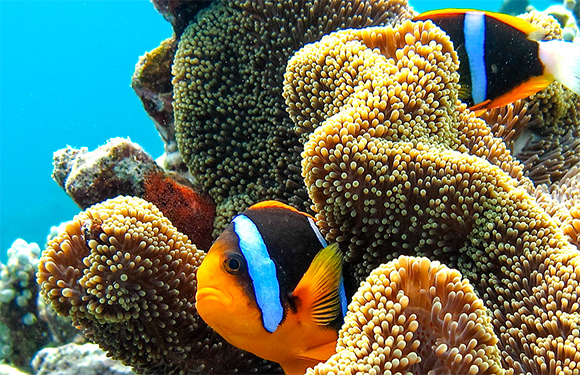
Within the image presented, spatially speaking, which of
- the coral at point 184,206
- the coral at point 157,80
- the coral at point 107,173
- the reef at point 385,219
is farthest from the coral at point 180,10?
the coral at point 184,206

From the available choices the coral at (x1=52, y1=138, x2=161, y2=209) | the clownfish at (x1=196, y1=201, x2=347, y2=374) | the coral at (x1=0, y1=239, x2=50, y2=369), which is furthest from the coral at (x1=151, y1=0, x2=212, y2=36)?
the coral at (x1=0, y1=239, x2=50, y2=369)

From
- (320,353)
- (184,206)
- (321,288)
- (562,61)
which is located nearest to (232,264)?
(321,288)

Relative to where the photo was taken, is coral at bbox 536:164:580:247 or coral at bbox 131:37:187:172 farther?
coral at bbox 131:37:187:172

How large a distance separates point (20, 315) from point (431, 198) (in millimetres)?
3358

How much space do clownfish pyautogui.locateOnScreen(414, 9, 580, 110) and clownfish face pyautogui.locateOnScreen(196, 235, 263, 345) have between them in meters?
1.09

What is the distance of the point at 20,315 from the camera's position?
3.27 m

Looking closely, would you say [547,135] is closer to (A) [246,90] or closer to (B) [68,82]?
(A) [246,90]

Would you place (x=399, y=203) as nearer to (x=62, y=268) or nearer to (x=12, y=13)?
(x=62, y=268)

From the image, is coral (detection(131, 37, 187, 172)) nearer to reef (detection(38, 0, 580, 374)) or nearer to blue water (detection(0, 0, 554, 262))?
reef (detection(38, 0, 580, 374))

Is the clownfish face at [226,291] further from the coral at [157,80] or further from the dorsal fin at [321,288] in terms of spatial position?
the coral at [157,80]

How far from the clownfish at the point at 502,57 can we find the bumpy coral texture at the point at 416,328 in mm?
925

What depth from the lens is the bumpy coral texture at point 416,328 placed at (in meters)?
0.87

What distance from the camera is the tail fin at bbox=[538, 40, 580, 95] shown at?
1531mm

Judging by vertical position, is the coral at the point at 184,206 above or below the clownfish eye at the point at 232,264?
above
